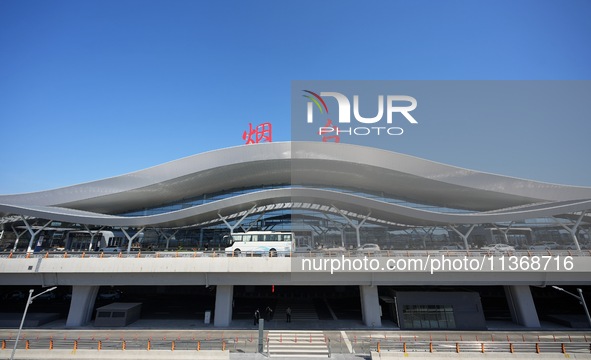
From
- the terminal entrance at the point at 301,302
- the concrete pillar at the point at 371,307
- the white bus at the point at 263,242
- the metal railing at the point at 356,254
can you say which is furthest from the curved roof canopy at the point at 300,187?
the concrete pillar at the point at 371,307

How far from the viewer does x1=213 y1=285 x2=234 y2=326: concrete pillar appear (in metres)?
20.5

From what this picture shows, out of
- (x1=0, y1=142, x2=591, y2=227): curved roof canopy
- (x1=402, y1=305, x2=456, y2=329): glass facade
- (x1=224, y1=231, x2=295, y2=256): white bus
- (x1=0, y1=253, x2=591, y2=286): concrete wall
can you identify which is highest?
(x1=0, y1=142, x2=591, y2=227): curved roof canopy

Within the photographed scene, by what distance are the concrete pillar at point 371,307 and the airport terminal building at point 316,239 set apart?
0.07 metres

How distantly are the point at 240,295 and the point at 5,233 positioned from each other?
120ft

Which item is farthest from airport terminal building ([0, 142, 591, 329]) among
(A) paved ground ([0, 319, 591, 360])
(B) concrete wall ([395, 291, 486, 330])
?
(A) paved ground ([0, 319, 591, 360])

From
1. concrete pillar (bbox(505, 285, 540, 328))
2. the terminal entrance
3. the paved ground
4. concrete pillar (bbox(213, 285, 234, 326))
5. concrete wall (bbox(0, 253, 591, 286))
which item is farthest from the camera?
the terminal entrance

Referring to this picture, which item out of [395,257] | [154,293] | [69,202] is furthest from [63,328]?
[395,257]

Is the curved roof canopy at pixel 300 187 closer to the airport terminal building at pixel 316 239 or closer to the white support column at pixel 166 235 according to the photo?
the airport terminal building at pixel 316 239

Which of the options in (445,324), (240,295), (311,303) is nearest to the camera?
(445,324)

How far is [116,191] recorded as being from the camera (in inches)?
1297

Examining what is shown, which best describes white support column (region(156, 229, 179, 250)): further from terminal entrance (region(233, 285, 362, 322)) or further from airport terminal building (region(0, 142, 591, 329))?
terminal entrance (region(233, 285, 362, 322))

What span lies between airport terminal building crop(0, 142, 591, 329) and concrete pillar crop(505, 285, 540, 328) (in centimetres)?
8

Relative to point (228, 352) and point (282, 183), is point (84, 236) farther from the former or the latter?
point (228, 352)

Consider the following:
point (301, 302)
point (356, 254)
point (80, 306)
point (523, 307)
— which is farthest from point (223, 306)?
point (523, 307)
